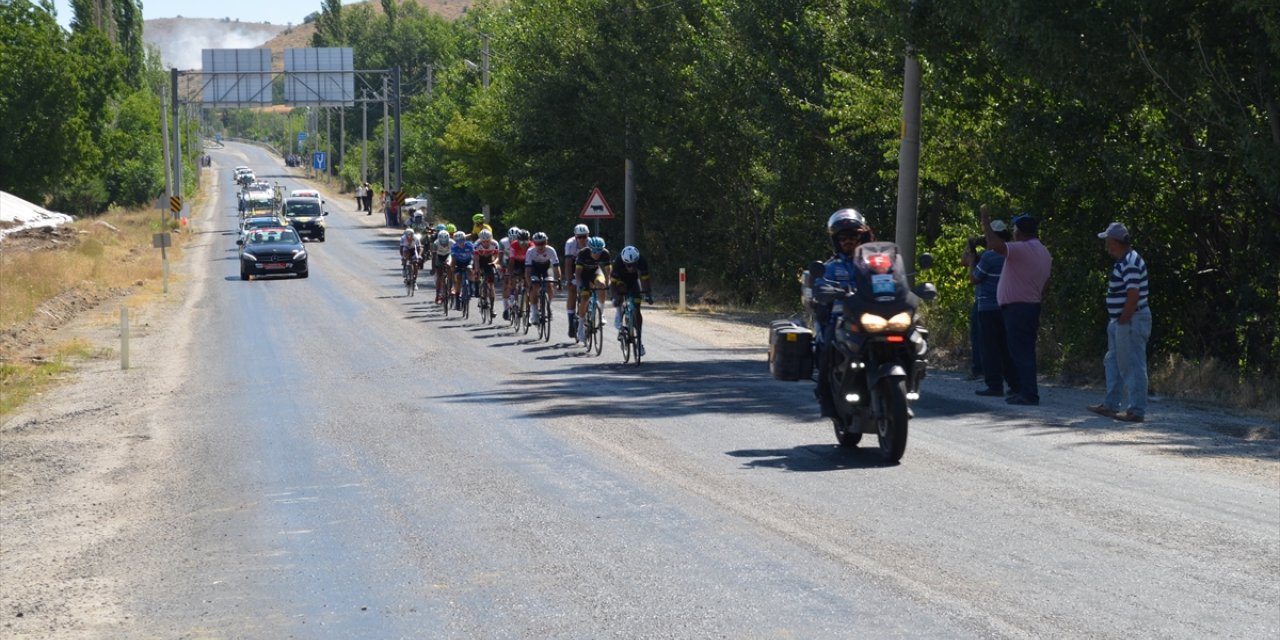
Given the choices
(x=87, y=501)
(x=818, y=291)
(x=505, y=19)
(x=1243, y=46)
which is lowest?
(x=87, y=501)

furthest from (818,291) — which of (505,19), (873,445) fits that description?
(505,19)

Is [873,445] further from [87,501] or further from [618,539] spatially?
[87,501]

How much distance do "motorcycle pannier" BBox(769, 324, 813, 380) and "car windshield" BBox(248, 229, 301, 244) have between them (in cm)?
3809

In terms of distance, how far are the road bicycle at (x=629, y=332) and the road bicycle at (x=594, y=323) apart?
58.0 inches

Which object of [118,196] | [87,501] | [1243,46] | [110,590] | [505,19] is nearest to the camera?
[110,590]

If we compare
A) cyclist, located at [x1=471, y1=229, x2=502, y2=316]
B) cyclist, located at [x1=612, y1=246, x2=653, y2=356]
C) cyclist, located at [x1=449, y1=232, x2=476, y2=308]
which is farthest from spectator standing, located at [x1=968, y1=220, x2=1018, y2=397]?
cyclist, located at [x1=449, y1=232, x2=476, y2=308]

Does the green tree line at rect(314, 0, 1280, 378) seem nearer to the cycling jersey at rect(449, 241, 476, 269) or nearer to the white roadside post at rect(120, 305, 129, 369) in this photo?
the cycling jersey at rect(449, 241, 476, 269)

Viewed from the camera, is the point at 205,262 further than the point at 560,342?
Yes

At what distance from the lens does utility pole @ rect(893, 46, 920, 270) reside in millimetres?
21844

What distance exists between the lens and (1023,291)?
1562 cm

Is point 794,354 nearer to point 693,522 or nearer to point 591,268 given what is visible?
point 693,522

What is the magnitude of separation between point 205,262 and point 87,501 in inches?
1846

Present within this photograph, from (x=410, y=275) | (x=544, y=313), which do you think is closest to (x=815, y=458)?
(x=544, y=313)

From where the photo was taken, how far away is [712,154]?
41344 millimetres
